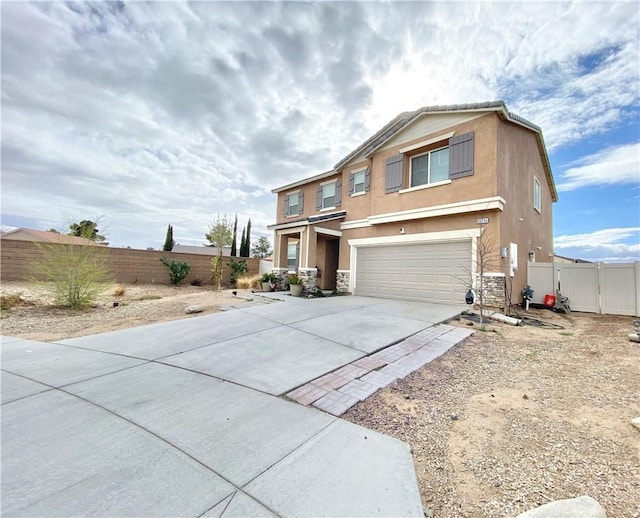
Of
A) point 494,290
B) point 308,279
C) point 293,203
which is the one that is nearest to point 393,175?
point 308,279

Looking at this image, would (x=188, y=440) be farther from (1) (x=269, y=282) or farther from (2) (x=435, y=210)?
(1) (x=269, y=282)

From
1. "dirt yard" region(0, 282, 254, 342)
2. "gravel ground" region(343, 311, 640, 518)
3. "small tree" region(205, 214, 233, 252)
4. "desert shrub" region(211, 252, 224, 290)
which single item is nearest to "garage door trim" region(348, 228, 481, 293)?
"gravel ground" region(343, 311, 640, 518)

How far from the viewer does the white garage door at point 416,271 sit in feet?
32.7

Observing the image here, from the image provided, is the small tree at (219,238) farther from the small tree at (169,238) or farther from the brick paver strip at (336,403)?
the small tree at (169,238)

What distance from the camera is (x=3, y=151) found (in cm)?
884

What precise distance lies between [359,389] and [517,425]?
6.01ft

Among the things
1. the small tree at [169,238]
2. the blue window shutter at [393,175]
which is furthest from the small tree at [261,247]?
the blue window shutter at [393,175]

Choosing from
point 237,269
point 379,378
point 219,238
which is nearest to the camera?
point 379,378

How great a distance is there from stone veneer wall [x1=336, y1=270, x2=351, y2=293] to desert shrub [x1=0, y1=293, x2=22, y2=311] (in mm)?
12219

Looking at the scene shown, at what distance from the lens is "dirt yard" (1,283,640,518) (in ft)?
7.16

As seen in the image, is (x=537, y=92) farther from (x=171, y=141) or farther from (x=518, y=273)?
(x=171, y=141)

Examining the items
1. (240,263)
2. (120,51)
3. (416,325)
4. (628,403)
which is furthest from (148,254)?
(628,403)

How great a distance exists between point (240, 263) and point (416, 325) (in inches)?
560

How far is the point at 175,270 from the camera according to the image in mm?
17234
